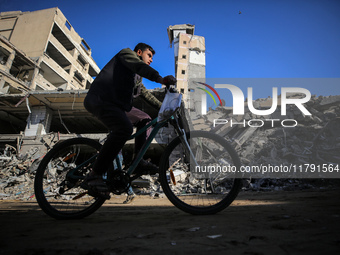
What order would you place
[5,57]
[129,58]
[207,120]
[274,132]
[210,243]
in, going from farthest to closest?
[5,57]
[207,120]
[274,132]
[129,58]
[210,243]

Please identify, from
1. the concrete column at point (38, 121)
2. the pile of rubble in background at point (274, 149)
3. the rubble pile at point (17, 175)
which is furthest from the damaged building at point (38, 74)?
the pile of rubble in background at point (274, 149)

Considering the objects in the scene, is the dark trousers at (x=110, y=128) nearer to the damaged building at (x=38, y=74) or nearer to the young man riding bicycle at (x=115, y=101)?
the young man riding bicycle at (x=115, y=101)

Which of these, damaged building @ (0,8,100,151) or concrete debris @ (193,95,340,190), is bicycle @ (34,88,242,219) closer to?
concrete debris @ (193,95,340,190)

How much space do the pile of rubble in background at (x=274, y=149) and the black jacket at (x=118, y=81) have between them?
5.57m

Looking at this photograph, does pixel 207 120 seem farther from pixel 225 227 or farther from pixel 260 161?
pixel 225 227

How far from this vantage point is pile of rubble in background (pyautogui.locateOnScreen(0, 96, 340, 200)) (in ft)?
25.3

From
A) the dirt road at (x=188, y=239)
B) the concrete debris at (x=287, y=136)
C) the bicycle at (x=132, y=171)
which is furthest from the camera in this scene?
the concrete debris at (x=287, y=136)

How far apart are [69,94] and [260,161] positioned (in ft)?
36.3

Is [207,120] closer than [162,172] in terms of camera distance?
No

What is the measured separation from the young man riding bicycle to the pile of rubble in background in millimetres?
5334

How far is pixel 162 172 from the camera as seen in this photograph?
7.49 ft

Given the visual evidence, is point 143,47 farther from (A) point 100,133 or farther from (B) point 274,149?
(A) point 100,133

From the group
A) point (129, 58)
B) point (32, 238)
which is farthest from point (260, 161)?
point (32, 238)

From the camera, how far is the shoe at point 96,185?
2018 mm
